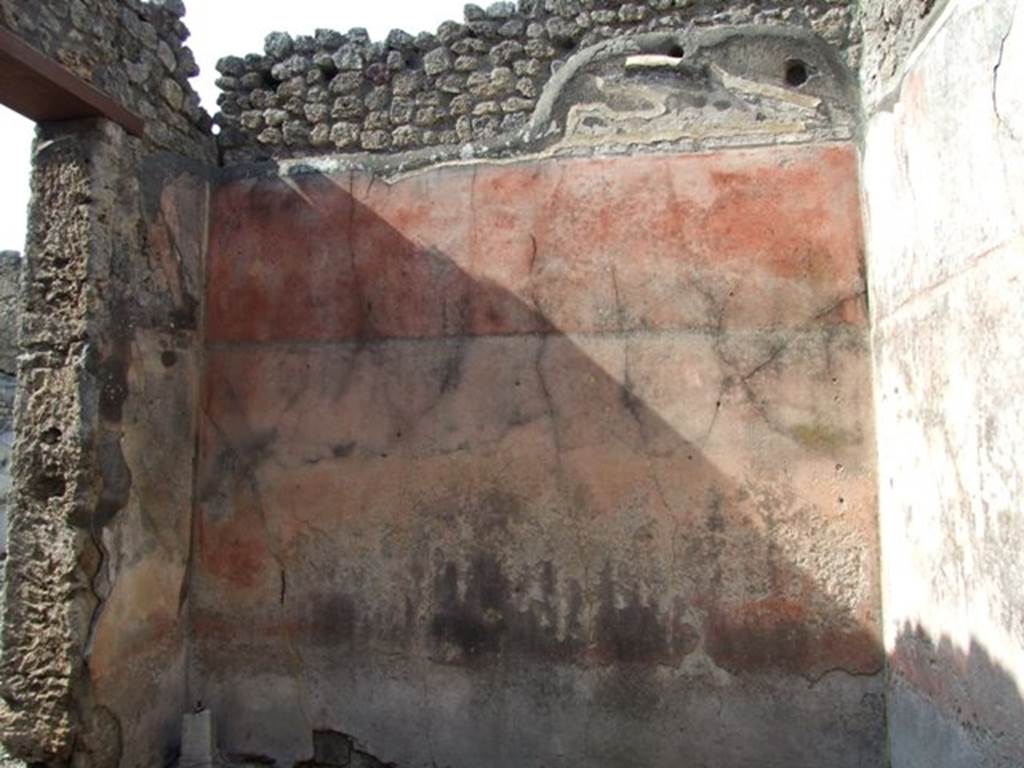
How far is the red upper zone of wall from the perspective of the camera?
10.6ft

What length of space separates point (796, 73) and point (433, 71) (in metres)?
1.42

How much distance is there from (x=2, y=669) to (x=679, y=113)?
10.2 ft

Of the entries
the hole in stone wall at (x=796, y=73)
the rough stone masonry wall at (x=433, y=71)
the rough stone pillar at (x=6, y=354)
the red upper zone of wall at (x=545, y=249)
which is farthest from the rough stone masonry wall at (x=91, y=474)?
the rough stone pillar at (x=6, y=354)

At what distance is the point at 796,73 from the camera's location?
131 inches

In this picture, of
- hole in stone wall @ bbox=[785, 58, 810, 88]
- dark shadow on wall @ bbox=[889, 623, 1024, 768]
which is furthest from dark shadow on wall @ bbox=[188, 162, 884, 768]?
hole in stone wall @ bbox=[785, 58, 810, 88]

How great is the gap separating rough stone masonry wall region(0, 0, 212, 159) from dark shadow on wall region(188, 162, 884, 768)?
0.37 metres

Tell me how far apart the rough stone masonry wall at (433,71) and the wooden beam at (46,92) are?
25.1 inches

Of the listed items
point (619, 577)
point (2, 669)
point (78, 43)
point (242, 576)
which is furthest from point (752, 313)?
point (2, 669)

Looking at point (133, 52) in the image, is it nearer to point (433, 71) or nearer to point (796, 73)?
point (433, 71)

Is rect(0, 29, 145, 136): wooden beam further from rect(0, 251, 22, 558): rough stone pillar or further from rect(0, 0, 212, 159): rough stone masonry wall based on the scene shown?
rect(0, 251, 22, 558): rough stone pillar

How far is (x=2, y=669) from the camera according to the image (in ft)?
9.73

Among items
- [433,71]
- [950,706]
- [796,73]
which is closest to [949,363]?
[950,706]

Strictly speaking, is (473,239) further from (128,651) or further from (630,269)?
(128,651)

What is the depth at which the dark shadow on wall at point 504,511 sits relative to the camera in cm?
312
